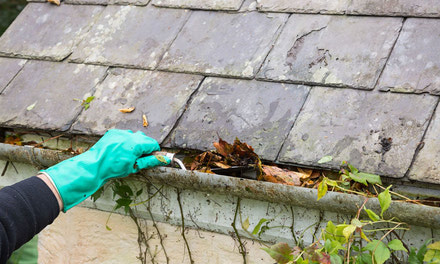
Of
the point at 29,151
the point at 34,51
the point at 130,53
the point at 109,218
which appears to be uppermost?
the point at 130,53

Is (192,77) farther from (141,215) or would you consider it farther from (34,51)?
(34,51)

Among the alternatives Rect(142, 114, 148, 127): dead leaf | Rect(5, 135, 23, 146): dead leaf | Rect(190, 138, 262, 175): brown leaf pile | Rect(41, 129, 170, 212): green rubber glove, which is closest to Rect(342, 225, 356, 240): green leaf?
Rect(190, 138, 262, 175): brown leaf pile

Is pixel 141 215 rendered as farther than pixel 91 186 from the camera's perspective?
Yes

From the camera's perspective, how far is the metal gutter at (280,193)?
169cm

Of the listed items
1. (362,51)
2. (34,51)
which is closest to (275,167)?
(362,51)

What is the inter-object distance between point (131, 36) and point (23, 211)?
1.13 metres

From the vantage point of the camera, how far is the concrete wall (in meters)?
2.03

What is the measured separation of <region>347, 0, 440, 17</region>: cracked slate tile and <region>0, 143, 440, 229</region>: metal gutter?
0.90 m

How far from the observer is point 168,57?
2516mm

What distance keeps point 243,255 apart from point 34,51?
152cm

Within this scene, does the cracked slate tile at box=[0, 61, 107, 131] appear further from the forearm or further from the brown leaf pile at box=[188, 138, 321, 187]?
the brown leaf pile at box=[188, 138, 321, 187]

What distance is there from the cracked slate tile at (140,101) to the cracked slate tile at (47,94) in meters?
0.08

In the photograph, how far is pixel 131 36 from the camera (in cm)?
269

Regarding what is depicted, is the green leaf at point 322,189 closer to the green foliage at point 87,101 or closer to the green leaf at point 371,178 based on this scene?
the green leaf at point 371,178
